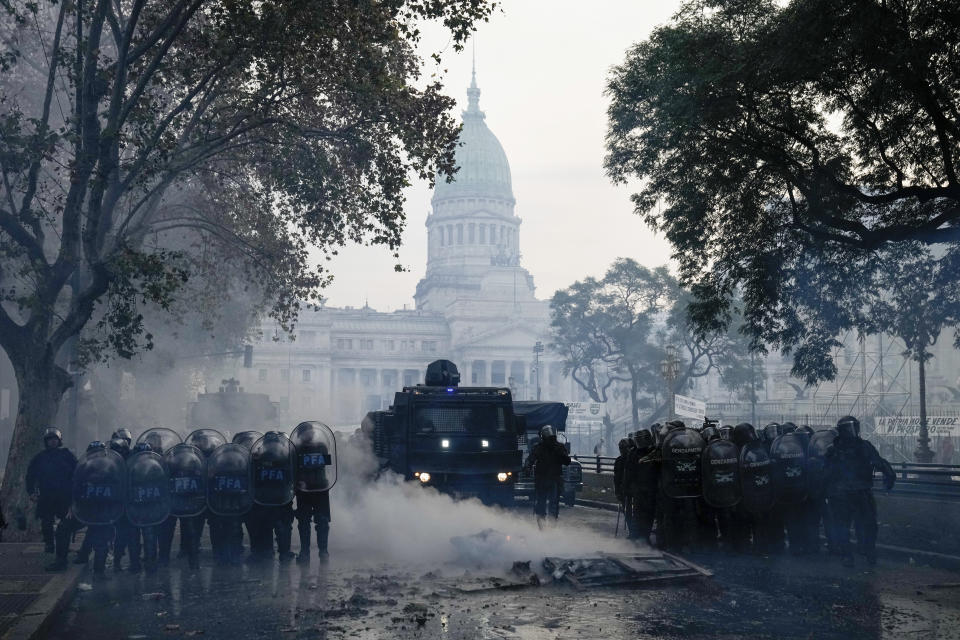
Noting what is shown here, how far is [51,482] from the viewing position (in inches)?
551

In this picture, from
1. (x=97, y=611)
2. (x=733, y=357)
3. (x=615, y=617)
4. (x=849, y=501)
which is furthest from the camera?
(x=733, y=357)

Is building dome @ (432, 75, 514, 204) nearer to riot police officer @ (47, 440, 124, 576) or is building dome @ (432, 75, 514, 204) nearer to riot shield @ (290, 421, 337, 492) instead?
riot shield @ (290, 421, 337, 492)

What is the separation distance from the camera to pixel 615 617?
10023 millimetres

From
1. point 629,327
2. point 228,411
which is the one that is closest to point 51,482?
point 228,411

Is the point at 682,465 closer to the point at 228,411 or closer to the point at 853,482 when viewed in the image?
the point at 853,482

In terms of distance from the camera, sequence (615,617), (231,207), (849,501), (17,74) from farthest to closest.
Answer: (17,74), (231,207), (849,501), (615,617)

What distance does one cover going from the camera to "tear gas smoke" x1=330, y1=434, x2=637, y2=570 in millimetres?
13367

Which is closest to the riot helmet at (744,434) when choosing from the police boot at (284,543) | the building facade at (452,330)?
the police boot at (284,543)

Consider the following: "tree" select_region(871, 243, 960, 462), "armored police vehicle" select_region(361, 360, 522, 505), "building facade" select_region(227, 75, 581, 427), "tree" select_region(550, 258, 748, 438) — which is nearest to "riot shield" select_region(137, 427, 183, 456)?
"armored police vehicle" select_region(361, 360, 522, 505)

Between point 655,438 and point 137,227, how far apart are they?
1094 cm

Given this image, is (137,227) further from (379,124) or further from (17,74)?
(17,74)

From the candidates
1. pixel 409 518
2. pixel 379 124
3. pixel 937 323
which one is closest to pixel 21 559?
pixel 409 518

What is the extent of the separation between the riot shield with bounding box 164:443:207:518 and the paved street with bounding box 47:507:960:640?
34.6 inches

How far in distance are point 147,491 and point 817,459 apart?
9.10m
